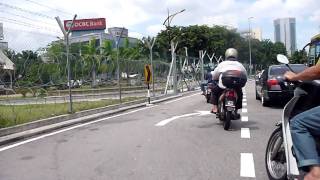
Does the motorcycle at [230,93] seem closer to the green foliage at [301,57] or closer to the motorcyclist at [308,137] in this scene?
the green foliage at [301,57]

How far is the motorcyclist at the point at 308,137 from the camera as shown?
4180 mm

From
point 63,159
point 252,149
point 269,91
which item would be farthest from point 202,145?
point 269,91

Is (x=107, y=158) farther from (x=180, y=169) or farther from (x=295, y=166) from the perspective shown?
(x=295, y=166)

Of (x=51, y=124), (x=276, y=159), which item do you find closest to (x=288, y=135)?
(x=276, y=159)

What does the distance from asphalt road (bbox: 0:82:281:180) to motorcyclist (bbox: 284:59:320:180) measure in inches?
60.5

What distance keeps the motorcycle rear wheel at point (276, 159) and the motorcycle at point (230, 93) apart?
399cm

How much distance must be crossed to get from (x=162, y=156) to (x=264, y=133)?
9.40 feet

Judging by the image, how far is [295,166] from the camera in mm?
4449

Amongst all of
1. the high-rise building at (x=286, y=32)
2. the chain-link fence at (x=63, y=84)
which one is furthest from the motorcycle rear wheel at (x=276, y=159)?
the high-rise building at (x=286, y=32)

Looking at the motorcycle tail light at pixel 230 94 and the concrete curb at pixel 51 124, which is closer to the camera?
the motorcycle tail light at pixel 230 94

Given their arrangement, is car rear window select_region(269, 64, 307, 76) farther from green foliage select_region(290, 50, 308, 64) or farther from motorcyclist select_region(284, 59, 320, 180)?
motorcyclist select_region(284, 59, 320, 180)

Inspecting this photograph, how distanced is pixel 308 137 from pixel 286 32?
11717 centimetres

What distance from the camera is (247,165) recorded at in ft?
21.1

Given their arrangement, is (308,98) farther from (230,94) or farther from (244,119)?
(244,119)
